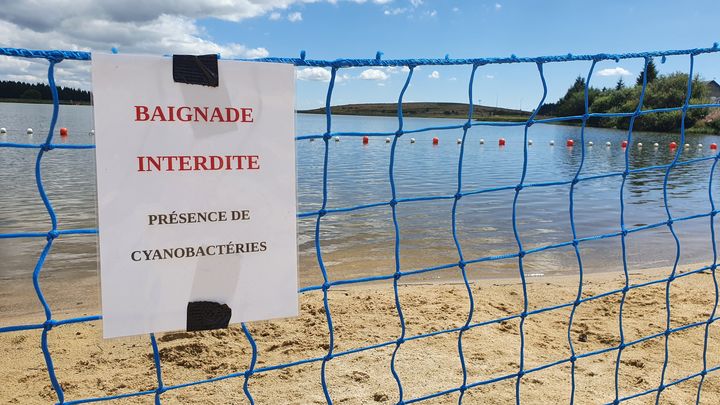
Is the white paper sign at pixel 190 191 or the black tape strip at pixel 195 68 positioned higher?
the black tape strip at pixel 195 68

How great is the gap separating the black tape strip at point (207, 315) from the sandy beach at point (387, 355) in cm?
155

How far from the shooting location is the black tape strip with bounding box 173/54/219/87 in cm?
161

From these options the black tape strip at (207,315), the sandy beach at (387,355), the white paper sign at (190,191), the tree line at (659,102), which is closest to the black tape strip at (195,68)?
the white paper sign at (190,191)

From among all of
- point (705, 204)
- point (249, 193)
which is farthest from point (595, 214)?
point (249, 193)

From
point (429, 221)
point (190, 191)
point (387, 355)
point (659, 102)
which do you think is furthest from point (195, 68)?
point (659, 102)

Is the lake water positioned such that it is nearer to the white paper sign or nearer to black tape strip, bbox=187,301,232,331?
the white paper sign

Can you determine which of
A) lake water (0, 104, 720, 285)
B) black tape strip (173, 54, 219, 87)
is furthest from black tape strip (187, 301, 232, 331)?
lake water (0, 104, 720, 285)

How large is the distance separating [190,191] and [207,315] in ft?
1.29

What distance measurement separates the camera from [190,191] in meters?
1.66

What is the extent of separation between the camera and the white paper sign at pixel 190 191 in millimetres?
1584

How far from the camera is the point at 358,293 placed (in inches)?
203

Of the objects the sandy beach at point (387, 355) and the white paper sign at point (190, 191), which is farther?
the sandy beach at point (387, 355)

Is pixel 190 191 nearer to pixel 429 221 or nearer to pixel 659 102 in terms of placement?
pixel 429 221

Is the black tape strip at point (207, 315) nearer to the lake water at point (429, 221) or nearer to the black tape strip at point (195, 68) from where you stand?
the black tape strip at point (195, 68)
